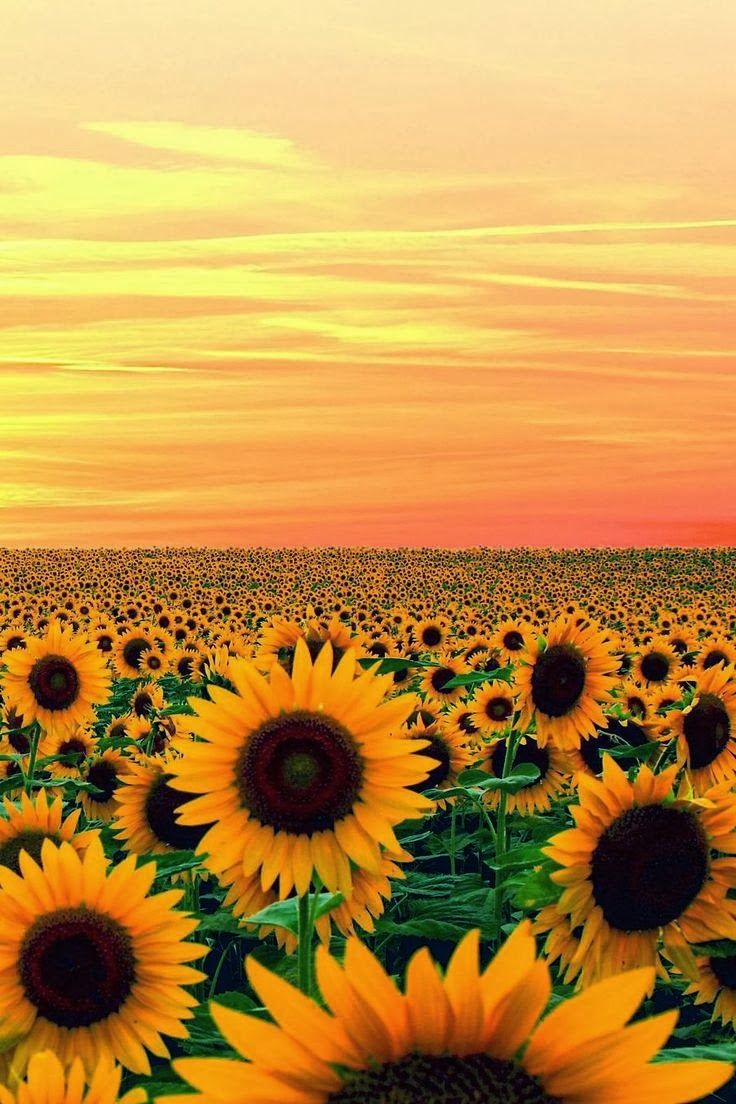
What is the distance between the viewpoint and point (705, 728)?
844cm

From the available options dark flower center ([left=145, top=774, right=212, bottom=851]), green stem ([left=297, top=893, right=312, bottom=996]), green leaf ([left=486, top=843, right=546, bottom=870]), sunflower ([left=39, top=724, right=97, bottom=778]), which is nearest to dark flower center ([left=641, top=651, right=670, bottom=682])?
sunflower ([left=39, top=724, right=97, bottom=778])

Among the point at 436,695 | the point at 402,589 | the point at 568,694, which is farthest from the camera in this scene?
the point at 402,589

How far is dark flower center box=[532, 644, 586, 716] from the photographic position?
29.0 ft

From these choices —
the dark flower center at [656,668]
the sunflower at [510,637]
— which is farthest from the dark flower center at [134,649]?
the dark flower center at [656,668]

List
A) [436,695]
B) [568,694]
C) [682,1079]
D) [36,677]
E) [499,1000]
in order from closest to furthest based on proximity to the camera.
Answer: [682,1079]
[499,1000]
[568,694]
[36,677]
[436,695]

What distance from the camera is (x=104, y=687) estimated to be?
1132 cm

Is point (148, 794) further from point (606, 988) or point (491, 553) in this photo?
point (491, 553)

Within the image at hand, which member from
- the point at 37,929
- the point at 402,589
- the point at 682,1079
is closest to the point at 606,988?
the point at 682,1079

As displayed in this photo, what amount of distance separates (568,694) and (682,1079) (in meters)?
6.98

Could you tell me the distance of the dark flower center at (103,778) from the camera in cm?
1094

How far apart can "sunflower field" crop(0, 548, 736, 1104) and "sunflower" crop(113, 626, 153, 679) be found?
23.7 feet

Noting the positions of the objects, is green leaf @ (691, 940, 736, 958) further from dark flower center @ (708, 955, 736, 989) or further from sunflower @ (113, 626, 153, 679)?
sunflower @ (113, 626, 153, 679)

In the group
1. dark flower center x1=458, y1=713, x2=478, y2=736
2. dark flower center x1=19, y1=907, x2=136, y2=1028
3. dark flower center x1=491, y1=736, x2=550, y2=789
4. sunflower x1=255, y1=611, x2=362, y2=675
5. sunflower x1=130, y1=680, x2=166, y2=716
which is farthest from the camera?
sunflower x1=130, y1=680, x2=166, y2=716

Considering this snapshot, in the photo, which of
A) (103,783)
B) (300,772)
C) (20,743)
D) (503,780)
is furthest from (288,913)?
(20,743)
